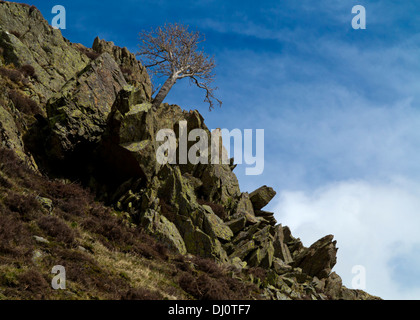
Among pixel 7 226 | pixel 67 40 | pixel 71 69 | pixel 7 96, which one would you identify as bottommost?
pixel 7 226

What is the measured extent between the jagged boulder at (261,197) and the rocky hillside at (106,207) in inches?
146

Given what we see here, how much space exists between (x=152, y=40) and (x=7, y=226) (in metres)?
33.5

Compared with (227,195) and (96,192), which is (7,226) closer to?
(96,192)

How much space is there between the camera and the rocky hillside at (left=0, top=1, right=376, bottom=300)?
13789 millimetres

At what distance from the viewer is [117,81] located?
28.1m

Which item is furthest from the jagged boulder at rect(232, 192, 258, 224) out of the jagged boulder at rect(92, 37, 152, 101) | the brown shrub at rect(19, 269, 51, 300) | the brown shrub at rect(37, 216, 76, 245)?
the brown shrub at rect(19, 269, 51, 300)

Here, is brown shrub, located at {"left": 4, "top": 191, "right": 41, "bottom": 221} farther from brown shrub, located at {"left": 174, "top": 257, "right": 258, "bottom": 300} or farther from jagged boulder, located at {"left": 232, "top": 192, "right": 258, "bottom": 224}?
jagged boulder, located at {"left": 232, "top": 192, "right": 258, "bottom": 224}

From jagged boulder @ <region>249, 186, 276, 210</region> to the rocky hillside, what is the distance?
12.2 ft

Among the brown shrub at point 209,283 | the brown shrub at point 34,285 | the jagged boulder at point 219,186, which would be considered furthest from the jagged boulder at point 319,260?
the brown shrub at point 34,285

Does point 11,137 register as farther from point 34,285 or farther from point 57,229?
point 34,285

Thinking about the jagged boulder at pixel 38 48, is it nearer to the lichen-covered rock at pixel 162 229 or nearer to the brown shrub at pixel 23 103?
the brown shrub at pixel 23 103

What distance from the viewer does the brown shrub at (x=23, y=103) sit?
940 inches

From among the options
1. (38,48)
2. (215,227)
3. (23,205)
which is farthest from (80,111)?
(38,48)
